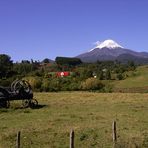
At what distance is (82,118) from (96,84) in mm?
53131

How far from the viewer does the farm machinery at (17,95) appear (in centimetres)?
3656

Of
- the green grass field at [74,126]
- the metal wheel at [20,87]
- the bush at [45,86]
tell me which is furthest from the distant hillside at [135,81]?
the green grass field at [74,126]

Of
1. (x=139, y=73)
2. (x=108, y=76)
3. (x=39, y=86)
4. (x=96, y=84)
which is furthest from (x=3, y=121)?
(x=139, y=73)

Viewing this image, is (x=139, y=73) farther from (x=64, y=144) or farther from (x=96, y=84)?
(x=64, y=144)

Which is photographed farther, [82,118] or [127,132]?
[82,118]

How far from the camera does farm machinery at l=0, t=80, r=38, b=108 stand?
36562 millimetres

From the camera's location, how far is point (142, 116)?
97.1 feet

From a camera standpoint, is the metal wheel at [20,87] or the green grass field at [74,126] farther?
the metal wheel at [20,87]

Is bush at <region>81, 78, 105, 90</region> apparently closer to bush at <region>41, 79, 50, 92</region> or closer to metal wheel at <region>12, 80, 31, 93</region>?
bush at <region>41, 79, 50, 92</region>

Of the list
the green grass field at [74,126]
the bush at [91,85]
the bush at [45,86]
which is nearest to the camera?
the green grass field at [74,126]

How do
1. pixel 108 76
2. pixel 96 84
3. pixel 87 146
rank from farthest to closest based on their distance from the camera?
pixel 108 76 < pixel 96 84 < pixel 87 146

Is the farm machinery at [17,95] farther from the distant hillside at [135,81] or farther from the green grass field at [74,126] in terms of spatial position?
the distant hillside at [135,81]

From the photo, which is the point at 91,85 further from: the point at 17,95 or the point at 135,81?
the point at 17,95

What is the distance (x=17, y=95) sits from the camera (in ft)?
124
